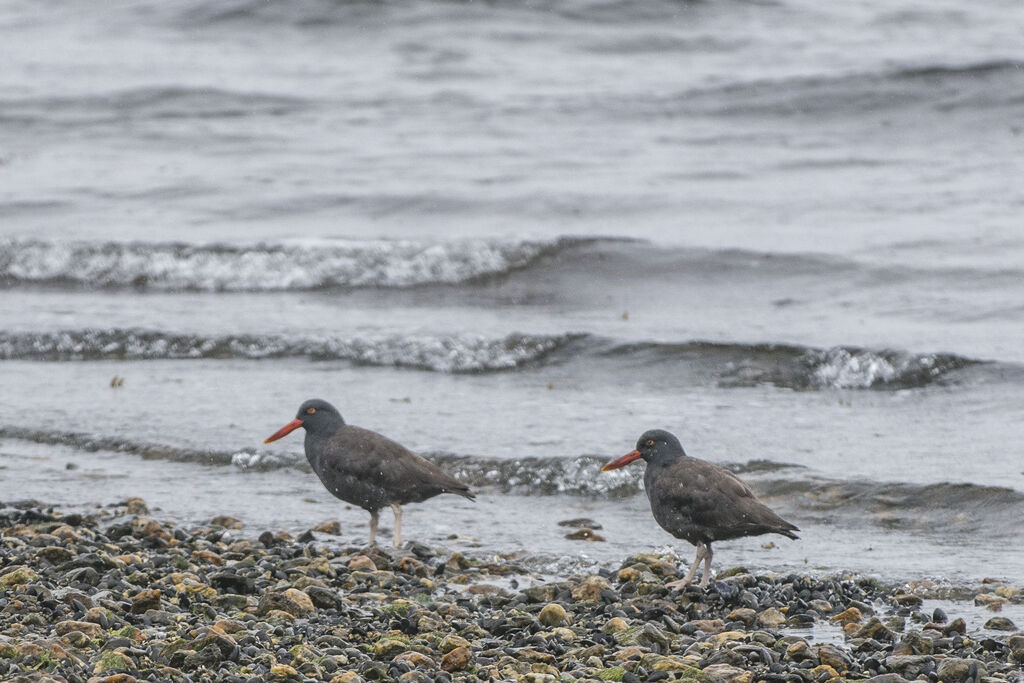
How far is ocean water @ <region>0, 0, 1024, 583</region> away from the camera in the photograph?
8.35m

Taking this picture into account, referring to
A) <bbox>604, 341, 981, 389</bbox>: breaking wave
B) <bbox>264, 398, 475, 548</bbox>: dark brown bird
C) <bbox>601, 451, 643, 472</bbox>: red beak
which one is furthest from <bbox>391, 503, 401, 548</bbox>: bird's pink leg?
<bbox>604, 341, 981, 389</bbox>: breaking wave

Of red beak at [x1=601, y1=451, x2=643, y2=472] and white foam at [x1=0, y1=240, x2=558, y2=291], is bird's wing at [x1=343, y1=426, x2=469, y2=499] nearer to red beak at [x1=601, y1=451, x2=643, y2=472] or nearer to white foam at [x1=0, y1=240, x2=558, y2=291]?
red beak at [x1=601, y1=451, x2=643, y2=472]

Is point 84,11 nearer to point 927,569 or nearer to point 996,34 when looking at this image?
point 996,34

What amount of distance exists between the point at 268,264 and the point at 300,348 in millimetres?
3318

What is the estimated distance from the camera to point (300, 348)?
38.6 feet

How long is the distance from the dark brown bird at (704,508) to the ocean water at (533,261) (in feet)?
1.79

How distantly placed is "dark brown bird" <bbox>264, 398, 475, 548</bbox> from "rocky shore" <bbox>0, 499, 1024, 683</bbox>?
1.02 feet

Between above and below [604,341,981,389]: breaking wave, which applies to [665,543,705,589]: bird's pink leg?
above

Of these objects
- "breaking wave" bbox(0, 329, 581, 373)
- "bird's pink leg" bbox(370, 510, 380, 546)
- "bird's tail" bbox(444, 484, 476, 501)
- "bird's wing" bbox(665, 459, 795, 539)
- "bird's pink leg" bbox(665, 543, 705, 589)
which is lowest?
"breaking wave" bbox(0, 329, 581, 373)

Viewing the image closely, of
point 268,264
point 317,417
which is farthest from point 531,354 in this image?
point 268,264

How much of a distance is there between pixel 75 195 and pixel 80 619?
13.8 m

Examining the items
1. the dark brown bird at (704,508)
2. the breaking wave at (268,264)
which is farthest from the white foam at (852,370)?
the breaking wave at (268,264)

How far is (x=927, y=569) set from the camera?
6.69 metres

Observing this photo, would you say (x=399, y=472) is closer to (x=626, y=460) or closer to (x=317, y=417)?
(x=317, y=417)
